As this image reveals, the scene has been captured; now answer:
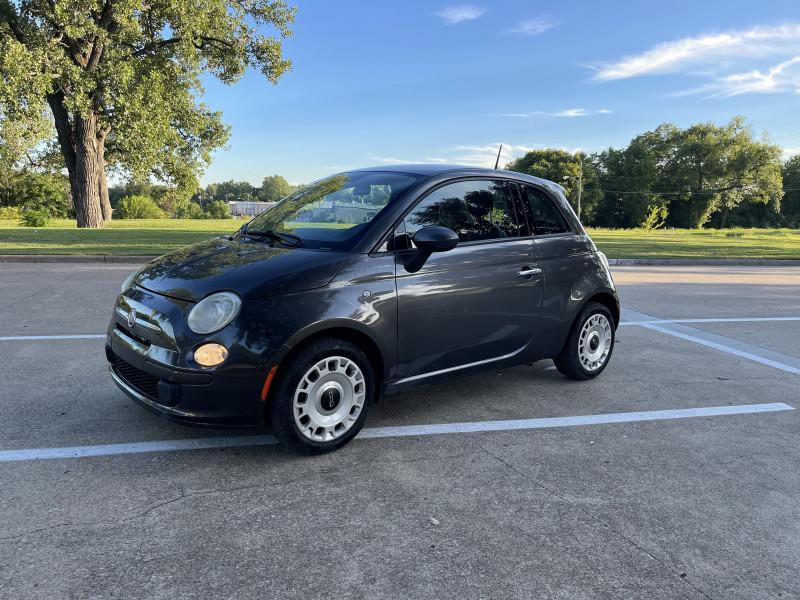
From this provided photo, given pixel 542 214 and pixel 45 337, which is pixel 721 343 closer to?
pixel 542 214

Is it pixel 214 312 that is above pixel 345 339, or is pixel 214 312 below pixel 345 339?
above

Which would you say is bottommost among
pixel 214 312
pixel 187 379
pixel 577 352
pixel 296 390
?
pixel 577 352

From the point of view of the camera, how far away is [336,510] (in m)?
2.88

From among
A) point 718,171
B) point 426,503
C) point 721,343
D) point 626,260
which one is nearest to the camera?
point 426,503

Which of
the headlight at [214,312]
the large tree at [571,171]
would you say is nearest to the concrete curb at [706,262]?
the headlight at [214,312]

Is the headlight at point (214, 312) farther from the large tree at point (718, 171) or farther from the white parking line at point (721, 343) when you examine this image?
the large tree at point (718, 171)

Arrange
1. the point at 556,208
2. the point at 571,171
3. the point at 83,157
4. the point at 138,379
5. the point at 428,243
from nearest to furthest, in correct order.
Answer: the point at 138,379, the point at 428,243, the point at 556,208, the point at 83,157, the point at 571,171

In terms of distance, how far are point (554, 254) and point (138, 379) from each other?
3.08m

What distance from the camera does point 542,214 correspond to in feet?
15.4

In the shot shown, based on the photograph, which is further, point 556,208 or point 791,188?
point 791,188

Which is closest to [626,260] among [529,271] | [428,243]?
[529,271]

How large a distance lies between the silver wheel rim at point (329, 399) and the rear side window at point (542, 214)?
6.46 ft

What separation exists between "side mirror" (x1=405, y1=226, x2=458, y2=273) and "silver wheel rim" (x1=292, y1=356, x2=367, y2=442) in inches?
29.4

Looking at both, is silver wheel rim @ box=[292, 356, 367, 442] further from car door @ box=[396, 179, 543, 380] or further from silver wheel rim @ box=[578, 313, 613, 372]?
silver wheel rim @ box=[578, 313, 613, 372]
